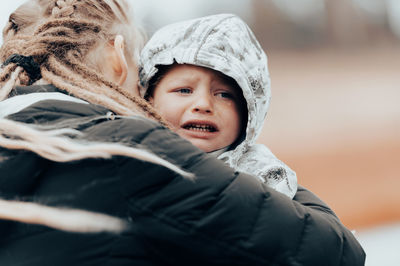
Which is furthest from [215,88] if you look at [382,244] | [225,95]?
[382,244]

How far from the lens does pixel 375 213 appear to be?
4.70m

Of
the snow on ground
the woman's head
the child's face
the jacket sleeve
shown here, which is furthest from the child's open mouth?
the snow on ground

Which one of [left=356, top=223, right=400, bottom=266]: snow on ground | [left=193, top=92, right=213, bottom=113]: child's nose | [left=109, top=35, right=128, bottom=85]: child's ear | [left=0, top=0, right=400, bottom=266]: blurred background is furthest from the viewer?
[left=0, top=0, right=400, bottom=266]: blurred background

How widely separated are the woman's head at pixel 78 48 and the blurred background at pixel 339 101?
2.37 meters

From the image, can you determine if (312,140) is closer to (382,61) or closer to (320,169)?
(320,169)

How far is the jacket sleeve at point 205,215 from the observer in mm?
760

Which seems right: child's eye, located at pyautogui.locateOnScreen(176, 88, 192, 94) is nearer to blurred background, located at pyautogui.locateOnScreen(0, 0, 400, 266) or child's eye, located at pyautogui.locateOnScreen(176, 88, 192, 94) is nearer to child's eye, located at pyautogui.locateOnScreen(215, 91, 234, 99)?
child's eye, located at pyautogui.locateOnScreen(215, 91, 234, 99)

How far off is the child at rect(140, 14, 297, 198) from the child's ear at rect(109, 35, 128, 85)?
0.90 ft

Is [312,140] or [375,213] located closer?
[375,213]

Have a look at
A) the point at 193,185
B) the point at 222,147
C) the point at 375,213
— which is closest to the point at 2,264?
the point at 193,185

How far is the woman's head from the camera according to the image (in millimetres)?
976

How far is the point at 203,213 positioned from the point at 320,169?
5284 millimetres

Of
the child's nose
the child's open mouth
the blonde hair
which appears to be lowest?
the child's open mouth

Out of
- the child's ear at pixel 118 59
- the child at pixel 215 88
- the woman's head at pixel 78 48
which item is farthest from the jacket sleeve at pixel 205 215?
the child at pixel 215 88
